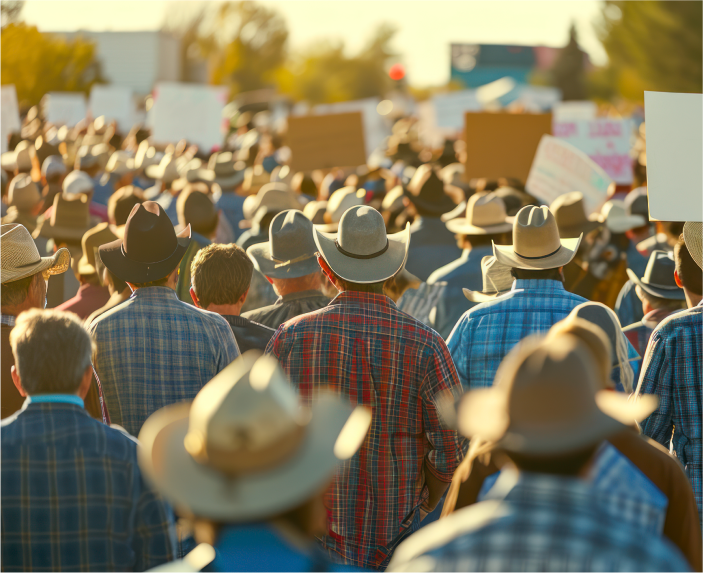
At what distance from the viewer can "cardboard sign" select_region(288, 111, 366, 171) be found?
10.0m

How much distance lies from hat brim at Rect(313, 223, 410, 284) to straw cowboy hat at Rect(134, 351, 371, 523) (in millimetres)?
1720

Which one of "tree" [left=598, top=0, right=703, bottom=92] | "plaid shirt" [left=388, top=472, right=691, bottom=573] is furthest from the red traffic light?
"plaid shirt" [left=388, top=472, right=691, bottom=573]

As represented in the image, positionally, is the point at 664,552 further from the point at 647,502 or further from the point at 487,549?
the point at 647,502

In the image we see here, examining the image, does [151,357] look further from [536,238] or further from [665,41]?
[665,41]

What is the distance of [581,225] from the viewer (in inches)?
245

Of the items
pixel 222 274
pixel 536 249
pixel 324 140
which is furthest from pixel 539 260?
pixel 324 140

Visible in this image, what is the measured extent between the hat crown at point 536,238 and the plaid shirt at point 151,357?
4.78 feet

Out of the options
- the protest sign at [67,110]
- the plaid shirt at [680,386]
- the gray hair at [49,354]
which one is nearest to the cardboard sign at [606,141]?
the plaid shirt at [680,386]

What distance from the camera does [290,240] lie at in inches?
181

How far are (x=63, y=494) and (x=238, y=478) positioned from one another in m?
0.98

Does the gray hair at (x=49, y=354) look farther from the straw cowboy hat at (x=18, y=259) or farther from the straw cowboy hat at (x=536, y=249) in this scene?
the straw cowboy hat at (x=536, y=249)

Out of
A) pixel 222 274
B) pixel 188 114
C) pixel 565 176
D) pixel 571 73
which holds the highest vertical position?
pixel 571 73

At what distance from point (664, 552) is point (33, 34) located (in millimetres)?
12234

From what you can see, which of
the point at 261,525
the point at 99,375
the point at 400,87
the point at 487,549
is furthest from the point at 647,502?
the point at 400,87
